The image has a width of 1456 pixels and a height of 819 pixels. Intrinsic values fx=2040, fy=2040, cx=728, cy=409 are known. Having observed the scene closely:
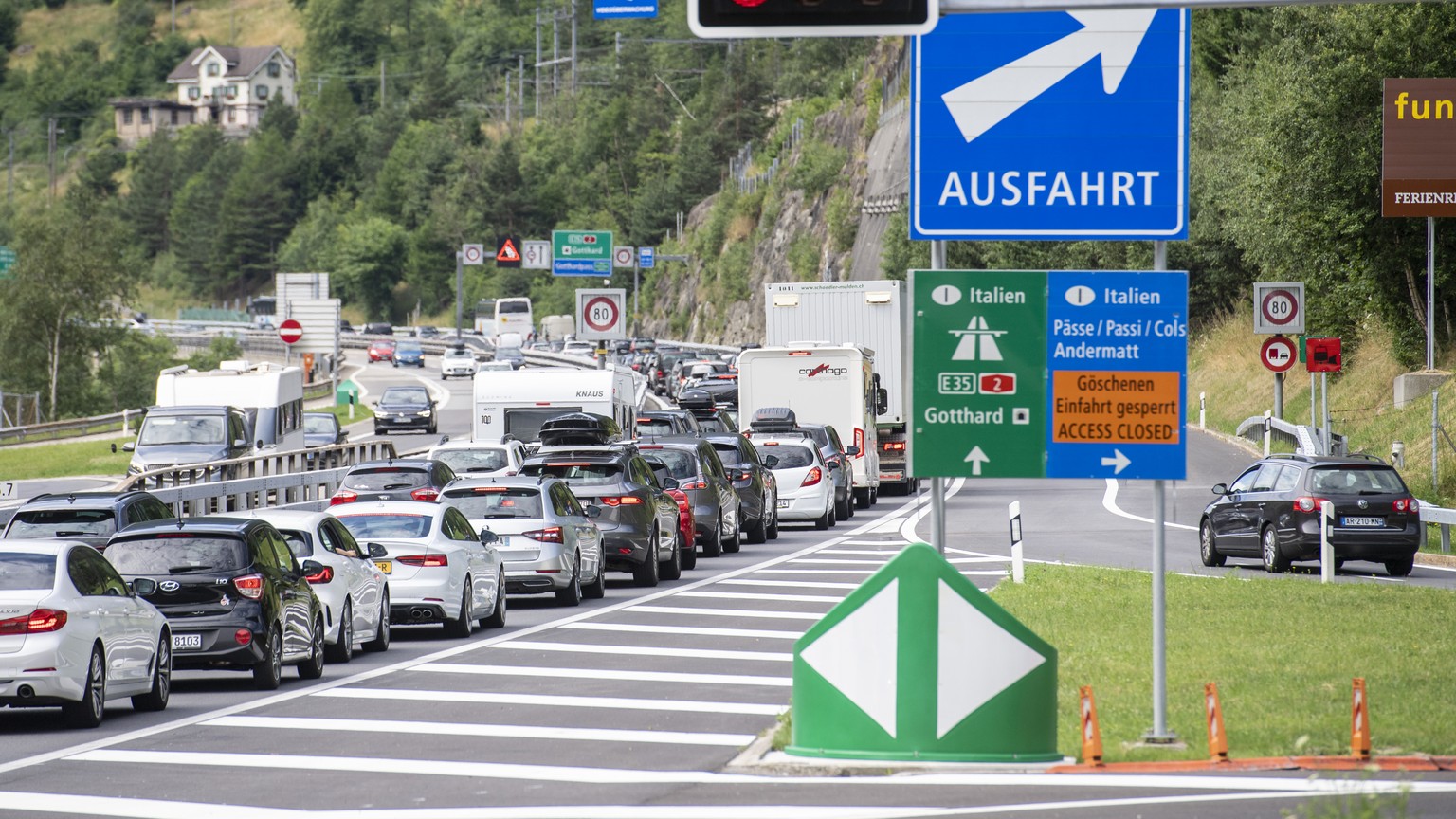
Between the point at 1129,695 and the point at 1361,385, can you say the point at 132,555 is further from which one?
the point at 1361,385

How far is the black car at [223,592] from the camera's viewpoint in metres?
16.5

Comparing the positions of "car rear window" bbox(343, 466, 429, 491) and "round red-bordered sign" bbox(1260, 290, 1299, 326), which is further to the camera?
"round red-bordered sign" bbox(1260, 290, 1299, 326)

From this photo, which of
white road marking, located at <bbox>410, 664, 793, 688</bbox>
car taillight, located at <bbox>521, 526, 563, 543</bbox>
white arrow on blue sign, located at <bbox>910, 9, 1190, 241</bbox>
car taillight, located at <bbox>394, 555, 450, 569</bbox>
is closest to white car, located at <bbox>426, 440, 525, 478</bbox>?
car taillight, located at <bbox>521, 526, 563, 543</bbox>

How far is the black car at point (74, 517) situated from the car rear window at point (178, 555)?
16.5ft

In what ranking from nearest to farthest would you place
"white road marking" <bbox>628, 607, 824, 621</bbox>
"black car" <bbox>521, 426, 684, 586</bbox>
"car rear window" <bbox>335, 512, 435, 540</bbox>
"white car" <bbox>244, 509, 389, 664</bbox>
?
1. "white car" <bbox>244, 509, 389, 664</bbox>
2. "car rear window" <bbox>335, 512, 435, 540</bbox>
3. "white road marking" <bbox>628, 607, 824, 621</bbox>
4. "black car" <bbox>521, 426, 684, 586</bbox>

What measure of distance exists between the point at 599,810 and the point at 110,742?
4.64m

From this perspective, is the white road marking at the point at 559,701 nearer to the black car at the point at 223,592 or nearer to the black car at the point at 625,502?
the black car at the point at 223,592

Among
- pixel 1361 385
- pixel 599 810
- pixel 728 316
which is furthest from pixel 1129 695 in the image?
pixel 728 316

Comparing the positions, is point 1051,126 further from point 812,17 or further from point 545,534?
point 545,534

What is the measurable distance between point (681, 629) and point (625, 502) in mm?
5398

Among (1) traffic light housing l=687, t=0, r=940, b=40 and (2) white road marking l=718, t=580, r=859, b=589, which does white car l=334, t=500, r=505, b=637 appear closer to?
(2) white road marking l=718, t=580, r=859, b=589

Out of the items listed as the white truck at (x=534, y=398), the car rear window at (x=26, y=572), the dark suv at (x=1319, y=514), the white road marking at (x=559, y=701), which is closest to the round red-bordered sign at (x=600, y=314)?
the white truck at (x=534, y=398)

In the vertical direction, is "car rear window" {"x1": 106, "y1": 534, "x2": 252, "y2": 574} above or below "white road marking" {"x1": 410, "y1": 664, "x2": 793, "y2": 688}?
above

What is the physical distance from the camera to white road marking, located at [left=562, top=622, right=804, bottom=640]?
65.1 ft
